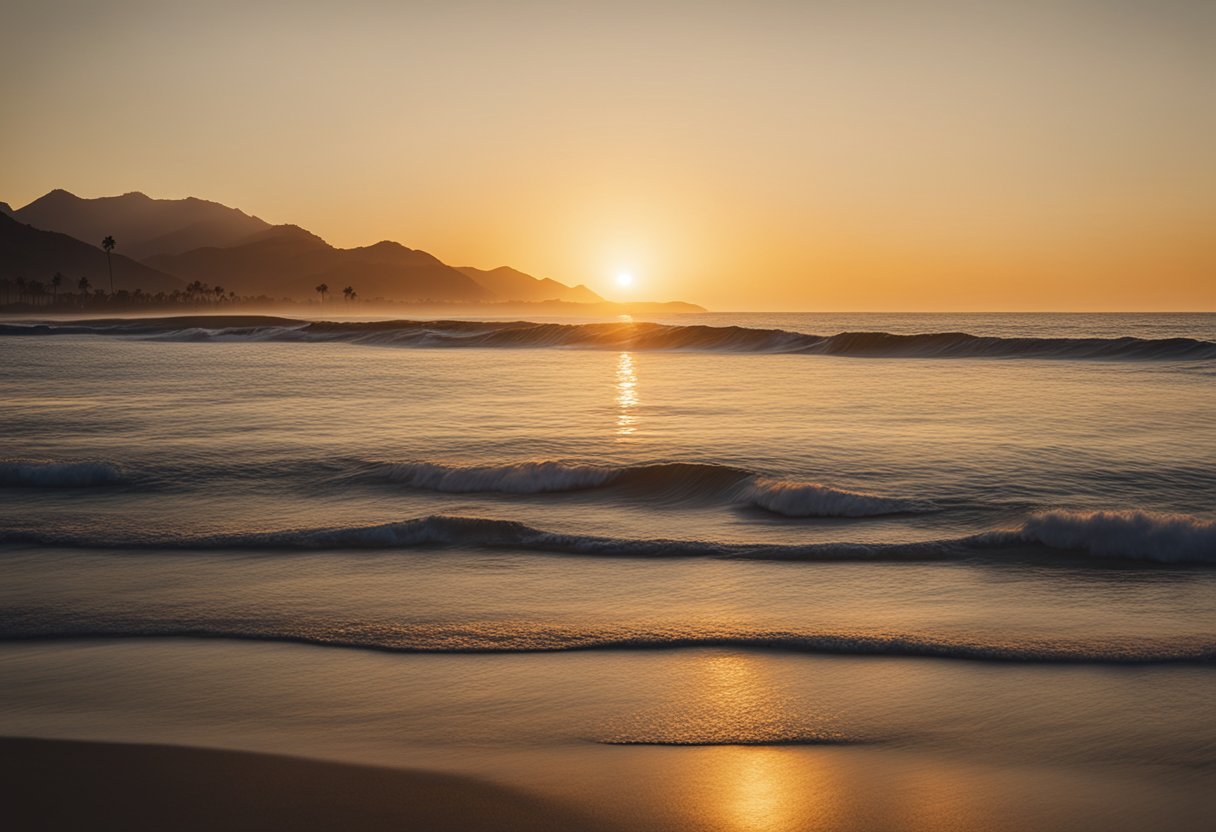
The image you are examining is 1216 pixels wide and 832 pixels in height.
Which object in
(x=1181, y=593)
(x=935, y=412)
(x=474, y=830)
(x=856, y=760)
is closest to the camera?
(x=474, y=830)

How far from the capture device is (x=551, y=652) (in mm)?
7473

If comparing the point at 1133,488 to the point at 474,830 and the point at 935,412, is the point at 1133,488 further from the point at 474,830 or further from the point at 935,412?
the point at 474,830

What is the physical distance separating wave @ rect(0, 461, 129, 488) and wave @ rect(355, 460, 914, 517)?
13.7ft

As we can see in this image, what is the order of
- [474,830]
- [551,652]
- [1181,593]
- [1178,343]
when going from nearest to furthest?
[474,830] → [551,652] → [1181,593] → [1178,343]

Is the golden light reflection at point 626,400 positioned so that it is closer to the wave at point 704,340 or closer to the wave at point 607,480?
the wave at point 607,480

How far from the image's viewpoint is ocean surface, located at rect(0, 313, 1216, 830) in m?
5.58

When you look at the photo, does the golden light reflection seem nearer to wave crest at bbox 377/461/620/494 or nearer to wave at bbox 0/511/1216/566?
wave crest at bbox 377/461/620/494

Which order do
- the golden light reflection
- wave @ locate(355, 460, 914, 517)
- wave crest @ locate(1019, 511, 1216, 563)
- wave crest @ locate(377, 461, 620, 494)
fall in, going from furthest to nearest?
1. the golden light reflection
2. wave crest @ locate(377, 461, 620, 494)
3. wave @ locate(355, 460, 914, 517)
4. wave crest @ locate(1019, 511, 1216, 563)

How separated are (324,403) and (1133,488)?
21.0 metres

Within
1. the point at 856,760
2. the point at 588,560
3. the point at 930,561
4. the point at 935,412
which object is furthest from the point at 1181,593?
the point at 935,412

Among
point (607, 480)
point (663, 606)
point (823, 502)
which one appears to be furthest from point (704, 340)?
point (663, 606)

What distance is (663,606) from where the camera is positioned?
857 cm

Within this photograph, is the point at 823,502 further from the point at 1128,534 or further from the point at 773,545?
the point at 1128,534

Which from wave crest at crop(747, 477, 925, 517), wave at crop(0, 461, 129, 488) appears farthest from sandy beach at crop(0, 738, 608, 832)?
wave at crop(0, 461, 129, 488)
